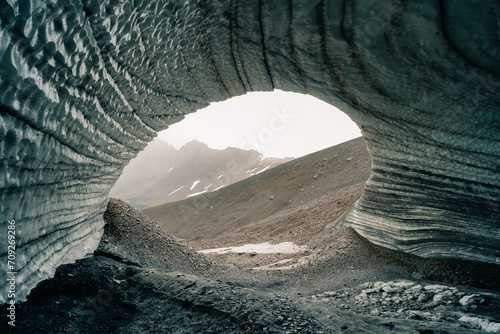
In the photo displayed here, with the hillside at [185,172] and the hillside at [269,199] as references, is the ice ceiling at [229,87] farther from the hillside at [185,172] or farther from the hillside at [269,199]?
the hillside at [185,172]

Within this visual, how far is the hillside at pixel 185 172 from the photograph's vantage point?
58375 millimetres

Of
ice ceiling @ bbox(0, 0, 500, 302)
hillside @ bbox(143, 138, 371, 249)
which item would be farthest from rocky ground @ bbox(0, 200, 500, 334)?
hillside @ bbox(143, 138, 371, 249)

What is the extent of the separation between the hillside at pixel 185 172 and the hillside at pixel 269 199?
106ft

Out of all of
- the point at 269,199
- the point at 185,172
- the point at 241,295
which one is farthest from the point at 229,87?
the point at 185,172

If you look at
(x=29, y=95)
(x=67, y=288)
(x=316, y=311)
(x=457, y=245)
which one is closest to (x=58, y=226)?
(x=67, y=288)

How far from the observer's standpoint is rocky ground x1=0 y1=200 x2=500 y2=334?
1643 mm

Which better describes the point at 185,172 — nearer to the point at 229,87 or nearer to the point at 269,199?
the point at 269,199

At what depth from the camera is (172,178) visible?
69312 millimetres

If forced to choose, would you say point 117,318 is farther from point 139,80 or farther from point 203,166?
point 203,166

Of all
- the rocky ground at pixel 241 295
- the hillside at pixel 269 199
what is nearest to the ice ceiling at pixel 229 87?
the rocky ground at pixel 241 295

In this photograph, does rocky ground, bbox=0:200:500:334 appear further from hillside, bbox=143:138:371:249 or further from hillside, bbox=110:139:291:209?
hillside, bbox=110:139:291:209

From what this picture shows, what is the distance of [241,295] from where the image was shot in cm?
204

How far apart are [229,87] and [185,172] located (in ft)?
223

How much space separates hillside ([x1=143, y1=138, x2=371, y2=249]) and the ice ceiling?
6.28 m
